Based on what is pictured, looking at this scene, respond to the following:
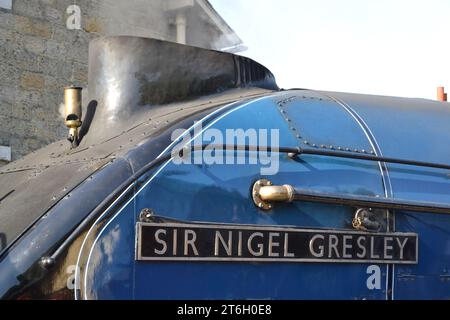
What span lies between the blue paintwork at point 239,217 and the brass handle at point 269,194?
0.03 m

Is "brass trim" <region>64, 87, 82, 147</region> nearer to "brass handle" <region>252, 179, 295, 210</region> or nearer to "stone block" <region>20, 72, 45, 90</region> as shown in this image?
"brass handle" <region>252, 179, 295, 210</region>

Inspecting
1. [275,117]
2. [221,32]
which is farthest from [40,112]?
[275,117]

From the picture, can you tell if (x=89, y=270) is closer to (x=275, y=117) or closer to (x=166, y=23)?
(x=275, y=117)

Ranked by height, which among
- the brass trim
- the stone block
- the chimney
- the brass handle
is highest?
the chimney

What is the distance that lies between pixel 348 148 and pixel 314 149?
0.19 meters

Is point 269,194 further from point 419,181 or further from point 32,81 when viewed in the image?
point 32,81

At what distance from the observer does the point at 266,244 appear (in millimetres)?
2750

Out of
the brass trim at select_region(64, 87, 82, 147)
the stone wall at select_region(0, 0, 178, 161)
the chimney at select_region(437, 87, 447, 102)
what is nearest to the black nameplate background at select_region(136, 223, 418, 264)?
the brass trim at select_region(64, 87, 82, 147)

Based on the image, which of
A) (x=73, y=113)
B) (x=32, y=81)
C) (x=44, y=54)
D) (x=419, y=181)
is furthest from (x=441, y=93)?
(x=73, y=113)

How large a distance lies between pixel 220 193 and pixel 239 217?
0.11 m

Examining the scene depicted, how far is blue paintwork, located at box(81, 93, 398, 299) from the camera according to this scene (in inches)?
99.3

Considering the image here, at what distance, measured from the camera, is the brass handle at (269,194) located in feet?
9.07

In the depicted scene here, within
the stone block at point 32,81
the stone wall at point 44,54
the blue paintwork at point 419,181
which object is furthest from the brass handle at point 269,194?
the stone block at point 32,81

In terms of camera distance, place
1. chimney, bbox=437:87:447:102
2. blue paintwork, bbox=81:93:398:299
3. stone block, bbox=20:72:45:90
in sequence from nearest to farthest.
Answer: blue paintwork, bbox=81:93:398:299 < stone block, bbox=20:72:45:90 < chimney, bbox=437:87:447:102
